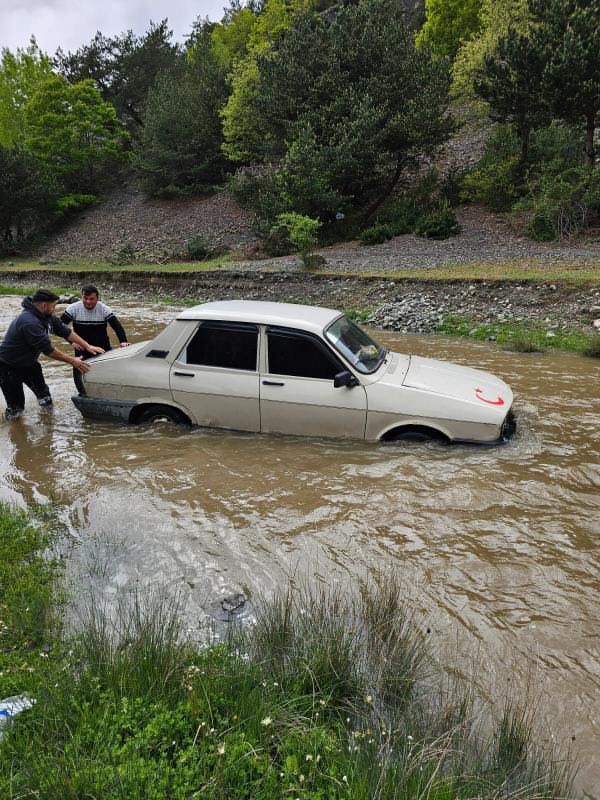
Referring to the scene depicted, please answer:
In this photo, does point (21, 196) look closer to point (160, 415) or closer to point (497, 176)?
point (497, 176)

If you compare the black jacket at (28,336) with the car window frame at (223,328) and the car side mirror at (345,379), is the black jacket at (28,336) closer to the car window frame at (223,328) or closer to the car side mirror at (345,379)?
the car window frame at (223,328)

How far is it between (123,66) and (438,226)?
165 ft

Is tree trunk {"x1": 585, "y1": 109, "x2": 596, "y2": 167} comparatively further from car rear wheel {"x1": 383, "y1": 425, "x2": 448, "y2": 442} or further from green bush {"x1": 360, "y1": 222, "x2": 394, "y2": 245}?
car rear wheel {"x1": 383, "y1": 425, "x2": 448, "y2": 442}

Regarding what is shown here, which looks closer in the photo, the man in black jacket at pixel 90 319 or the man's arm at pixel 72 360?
the man's arm at pixel 72 360

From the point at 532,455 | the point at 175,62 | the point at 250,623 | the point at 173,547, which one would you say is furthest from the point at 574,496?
the point at 175,62

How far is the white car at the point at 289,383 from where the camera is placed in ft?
18.1

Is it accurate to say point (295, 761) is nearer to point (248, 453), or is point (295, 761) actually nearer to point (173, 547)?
point (173, 547)

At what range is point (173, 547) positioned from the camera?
432cm

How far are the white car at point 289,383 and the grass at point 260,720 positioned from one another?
264cm

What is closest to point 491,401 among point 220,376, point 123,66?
point 220,376

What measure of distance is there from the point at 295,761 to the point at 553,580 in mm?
2576

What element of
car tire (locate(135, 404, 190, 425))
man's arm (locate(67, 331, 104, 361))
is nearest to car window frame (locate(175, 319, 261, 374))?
car tire (locate(135, 404, 190, 425))

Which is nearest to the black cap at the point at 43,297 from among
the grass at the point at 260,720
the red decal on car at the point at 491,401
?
the grass at the point at 260,720

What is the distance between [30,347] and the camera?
679 cm
